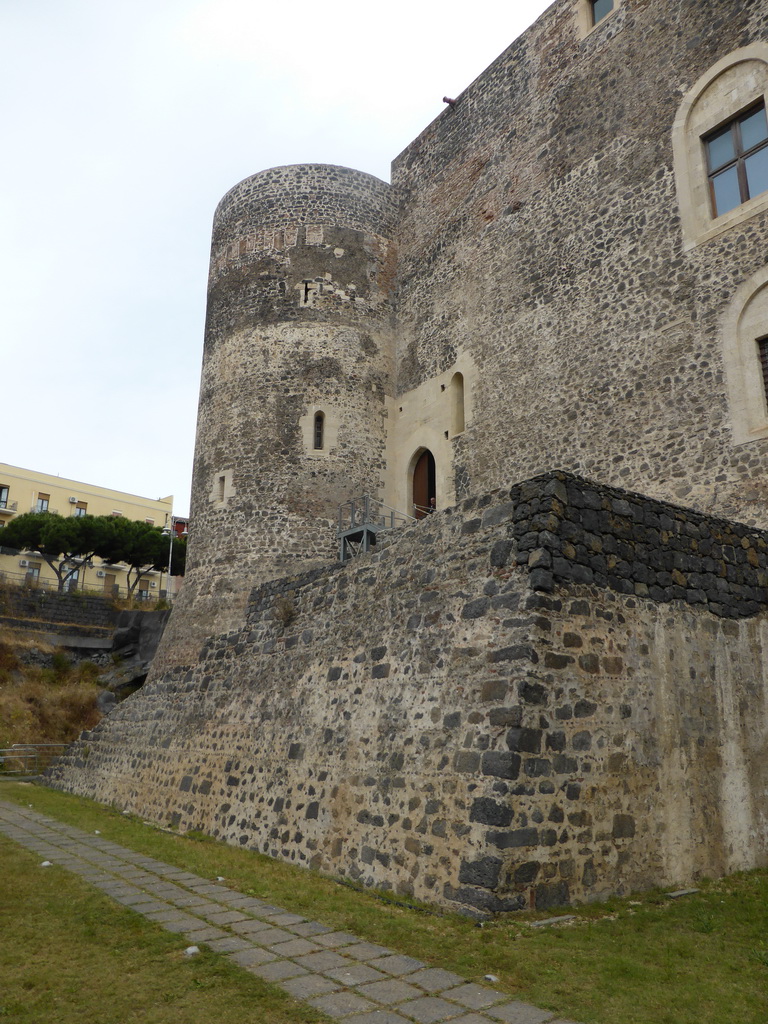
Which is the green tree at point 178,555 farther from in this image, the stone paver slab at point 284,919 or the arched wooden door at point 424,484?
the stone paver slab at point 284,919

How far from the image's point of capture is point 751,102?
38.6ft

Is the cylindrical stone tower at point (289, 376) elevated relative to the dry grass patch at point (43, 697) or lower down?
elevated

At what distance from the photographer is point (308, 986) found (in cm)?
422

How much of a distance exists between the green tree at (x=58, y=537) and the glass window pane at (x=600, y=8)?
31315 millimetres

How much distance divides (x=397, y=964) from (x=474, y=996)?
2.09ft

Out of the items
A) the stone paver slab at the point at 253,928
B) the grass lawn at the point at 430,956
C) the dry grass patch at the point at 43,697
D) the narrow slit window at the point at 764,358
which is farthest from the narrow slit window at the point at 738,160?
the dry grass patch at the point at 43,697

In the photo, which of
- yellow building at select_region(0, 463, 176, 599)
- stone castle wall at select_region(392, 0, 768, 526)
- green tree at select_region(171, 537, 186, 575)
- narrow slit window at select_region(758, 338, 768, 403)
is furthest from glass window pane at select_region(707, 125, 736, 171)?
yellow building at select_region(0, 463, 176, 599)

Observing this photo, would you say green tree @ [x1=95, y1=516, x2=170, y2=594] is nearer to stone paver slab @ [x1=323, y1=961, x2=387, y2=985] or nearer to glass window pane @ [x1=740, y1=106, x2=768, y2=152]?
glass window pane @ [x1=740, y1=106, x2=768, y2=152]

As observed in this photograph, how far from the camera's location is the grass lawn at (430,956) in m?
3.95

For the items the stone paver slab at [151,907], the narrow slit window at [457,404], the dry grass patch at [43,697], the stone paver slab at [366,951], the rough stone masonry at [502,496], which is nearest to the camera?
the stone paver slab at [366,951]

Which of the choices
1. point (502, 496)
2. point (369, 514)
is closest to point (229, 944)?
point (502, 496)

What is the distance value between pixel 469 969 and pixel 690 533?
4784 mm

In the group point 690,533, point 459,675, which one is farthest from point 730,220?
point 459,675

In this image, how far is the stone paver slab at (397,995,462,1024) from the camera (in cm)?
384
